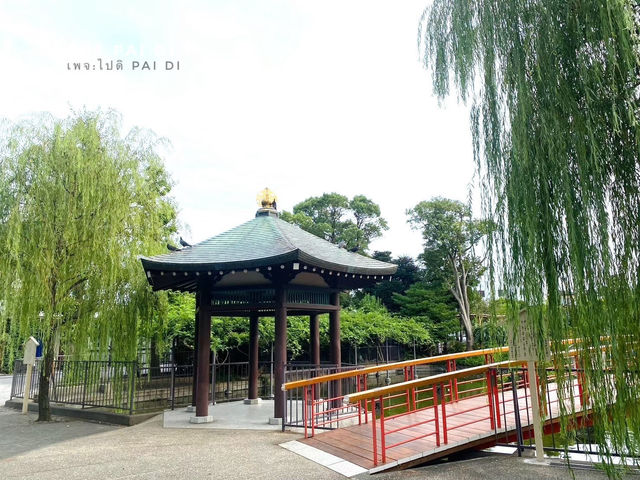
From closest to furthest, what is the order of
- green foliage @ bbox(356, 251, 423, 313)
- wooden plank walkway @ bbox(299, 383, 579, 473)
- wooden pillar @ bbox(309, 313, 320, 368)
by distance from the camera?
wooden plank walkway @ bbox(299, 383, 579, 473), wooden pillar @ bbox(309, 313, 320, 368), green foliage @ bbox(356, 251, 423, 313)

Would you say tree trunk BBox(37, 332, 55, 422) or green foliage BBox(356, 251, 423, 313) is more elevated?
green foliage BBox(356, 251, 423, 313)

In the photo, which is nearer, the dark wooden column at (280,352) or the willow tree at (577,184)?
the willow tree at (577,184)

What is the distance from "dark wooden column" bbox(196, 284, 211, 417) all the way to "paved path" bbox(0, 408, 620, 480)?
0.71 meters

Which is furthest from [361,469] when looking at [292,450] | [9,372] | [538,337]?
[9,372]

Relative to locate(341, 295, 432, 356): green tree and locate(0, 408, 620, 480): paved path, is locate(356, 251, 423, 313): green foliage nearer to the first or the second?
locate(341, 295, 432, 356): green tree

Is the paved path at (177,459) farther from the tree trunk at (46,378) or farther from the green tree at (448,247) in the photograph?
the green tree at (448,247)

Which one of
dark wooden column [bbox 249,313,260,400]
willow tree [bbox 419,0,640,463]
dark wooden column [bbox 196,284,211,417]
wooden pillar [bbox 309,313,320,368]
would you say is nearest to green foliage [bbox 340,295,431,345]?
dark wooden column [bbox 249,313,260,400]

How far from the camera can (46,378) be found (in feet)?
28.7

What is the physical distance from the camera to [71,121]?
9047 millimetres

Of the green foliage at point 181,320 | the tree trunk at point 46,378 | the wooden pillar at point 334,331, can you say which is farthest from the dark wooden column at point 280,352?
the green foliage at point 181,320

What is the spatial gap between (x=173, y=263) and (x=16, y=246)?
2822 millimetres

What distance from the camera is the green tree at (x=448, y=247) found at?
2823cm

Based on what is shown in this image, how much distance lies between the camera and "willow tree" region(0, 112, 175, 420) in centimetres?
816

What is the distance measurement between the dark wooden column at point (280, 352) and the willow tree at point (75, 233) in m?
3.39
